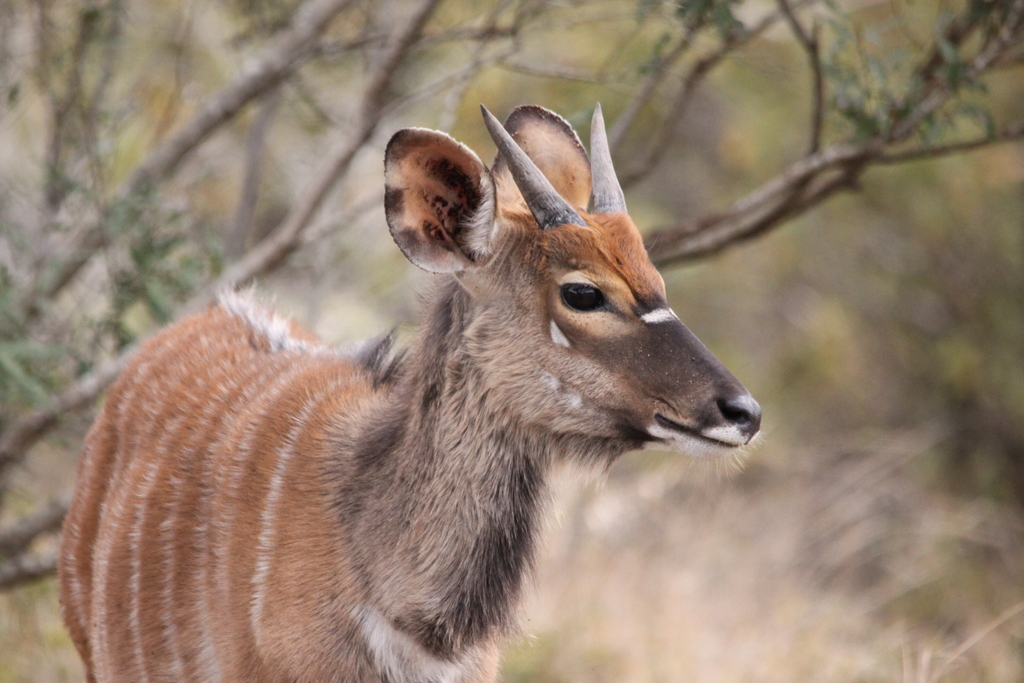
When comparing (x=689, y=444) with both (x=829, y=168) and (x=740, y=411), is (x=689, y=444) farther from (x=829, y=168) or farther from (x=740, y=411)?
(x=829, y=168)

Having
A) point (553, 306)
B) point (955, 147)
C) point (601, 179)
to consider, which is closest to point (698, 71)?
point (955, 147)

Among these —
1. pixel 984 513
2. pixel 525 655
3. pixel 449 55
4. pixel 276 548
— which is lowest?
pixel 984 513

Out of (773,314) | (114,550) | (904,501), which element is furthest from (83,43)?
(773,314)

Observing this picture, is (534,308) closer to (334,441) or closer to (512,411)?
(512,411)

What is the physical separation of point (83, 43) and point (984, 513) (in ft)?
26.6

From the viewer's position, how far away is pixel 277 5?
6406 mm

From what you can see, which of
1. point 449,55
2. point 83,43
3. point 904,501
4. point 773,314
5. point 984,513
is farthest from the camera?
point 773,314

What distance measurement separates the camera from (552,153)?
3.94m

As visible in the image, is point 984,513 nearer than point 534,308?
No

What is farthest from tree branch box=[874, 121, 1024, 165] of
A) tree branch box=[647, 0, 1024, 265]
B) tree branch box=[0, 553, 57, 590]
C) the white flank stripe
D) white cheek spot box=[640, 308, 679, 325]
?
tree branch box=[0, 553, 57, 590]

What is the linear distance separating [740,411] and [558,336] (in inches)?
22.6

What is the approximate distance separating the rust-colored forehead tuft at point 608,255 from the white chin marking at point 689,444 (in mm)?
370

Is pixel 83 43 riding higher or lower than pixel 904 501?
higher

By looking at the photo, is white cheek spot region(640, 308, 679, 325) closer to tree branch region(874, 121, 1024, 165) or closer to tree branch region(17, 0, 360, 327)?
tree branch region(874, 121, 1024, 165)
